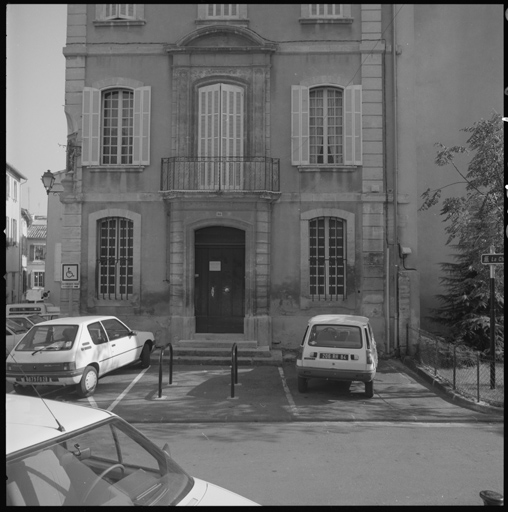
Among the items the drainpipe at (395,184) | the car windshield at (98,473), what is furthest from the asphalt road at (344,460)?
the drainpipe at (395,184)

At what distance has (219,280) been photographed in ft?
53.7

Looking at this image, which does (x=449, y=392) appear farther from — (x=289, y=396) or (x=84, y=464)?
(x=84, y=464)

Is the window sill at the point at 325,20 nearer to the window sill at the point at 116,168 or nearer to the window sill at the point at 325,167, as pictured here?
the window sill at the point at 325,167

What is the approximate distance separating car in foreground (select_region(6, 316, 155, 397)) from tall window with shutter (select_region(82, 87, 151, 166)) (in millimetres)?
6032

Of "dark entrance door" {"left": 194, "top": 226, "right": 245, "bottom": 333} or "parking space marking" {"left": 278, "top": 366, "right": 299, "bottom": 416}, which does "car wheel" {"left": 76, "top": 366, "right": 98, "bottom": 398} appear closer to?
"parking space marking" {"left": 278, "top": 366, "right": 299, "bottom": 416}

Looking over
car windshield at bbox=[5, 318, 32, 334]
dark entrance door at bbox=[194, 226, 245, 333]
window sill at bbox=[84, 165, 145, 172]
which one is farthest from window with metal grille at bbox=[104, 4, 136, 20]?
car windshield at bbox=[5, 318, 32, 334]

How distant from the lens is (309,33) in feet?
52.8

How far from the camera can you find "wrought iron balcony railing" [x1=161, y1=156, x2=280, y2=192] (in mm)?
15828

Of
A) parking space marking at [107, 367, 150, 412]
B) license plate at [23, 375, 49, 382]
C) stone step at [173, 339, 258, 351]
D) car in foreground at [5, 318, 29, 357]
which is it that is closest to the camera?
parking space marking at [107, 367, 150, 412]

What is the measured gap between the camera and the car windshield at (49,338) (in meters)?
10.8

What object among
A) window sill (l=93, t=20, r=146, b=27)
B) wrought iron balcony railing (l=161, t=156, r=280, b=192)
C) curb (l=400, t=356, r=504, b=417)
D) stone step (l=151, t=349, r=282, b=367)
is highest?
window sill (l=93, t=20, r=146, b=27)

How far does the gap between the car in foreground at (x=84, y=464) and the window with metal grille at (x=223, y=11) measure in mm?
14774

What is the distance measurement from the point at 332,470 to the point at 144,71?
520 inches

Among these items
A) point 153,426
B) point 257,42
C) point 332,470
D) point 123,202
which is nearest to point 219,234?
point 123,202
